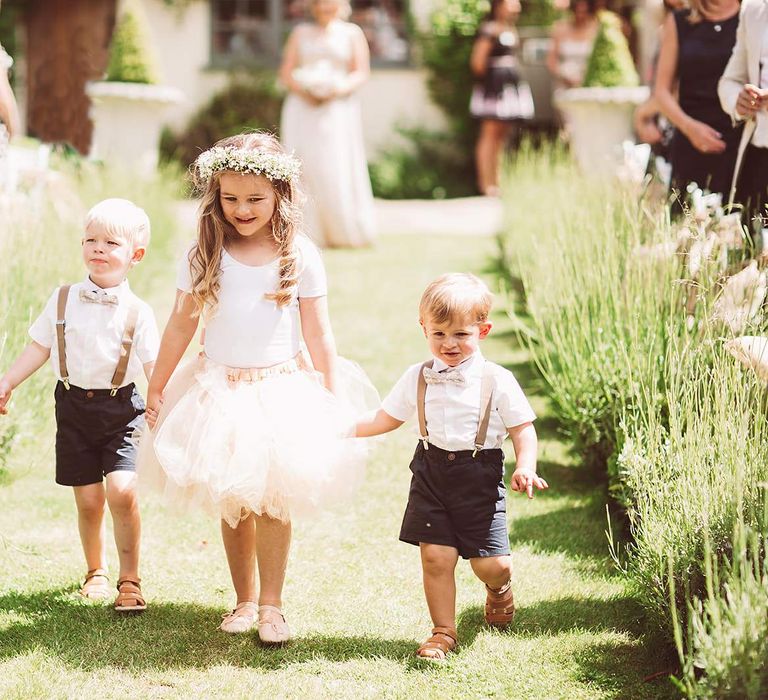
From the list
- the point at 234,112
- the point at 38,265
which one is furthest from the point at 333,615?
the point at 234,112

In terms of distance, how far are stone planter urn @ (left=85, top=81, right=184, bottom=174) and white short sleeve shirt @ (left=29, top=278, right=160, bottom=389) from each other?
870 centimetres

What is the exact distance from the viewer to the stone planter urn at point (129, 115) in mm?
12148

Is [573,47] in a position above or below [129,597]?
above

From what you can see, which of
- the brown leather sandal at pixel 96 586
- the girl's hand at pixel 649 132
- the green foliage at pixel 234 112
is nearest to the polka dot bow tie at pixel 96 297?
the brown leather sandal at pixel 96 586

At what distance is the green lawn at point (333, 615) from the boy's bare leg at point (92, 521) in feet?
0.45

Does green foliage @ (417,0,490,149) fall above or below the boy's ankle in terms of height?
above

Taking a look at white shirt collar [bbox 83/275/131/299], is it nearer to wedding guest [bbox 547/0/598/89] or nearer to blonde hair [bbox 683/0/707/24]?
blonde hair [bbox 683/0/707/24]

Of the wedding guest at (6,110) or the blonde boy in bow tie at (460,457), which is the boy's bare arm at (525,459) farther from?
the wedding guest at (6,110)

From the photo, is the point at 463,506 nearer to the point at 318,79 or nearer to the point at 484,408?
the point at 484,408

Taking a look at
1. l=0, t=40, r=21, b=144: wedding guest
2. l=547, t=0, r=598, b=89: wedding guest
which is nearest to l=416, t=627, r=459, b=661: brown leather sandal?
l=0, t=40, r=21, b=144: wedding guest

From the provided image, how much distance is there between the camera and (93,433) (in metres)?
3.67

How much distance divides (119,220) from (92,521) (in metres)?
1.00

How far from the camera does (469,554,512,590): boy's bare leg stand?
3.29m

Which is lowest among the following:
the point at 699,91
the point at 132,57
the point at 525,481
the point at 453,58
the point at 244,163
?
the point at 525,481
